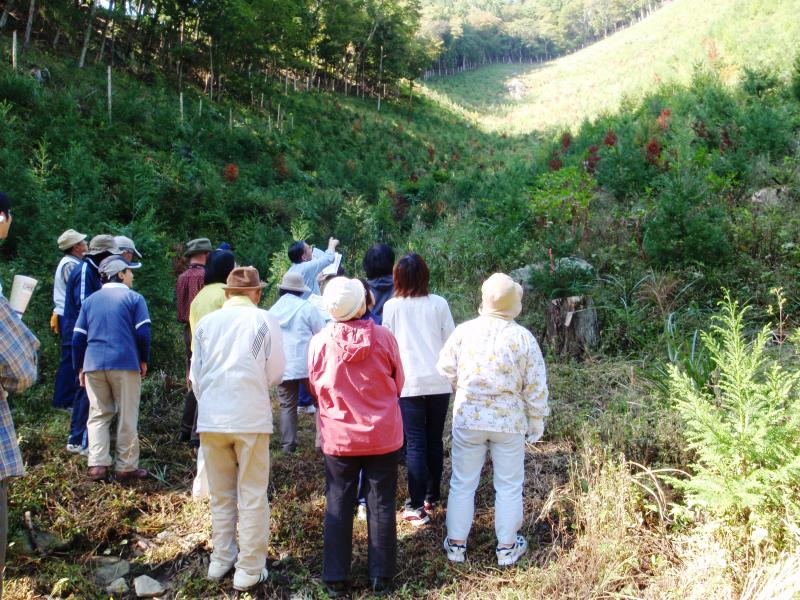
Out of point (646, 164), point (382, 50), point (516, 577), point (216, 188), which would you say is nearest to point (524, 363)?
point (516, 577)

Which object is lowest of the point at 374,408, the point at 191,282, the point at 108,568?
the point at 108,568

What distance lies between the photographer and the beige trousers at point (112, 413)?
432 cm

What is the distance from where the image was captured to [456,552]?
3.49 m

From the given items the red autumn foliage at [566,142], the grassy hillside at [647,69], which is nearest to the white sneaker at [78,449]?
the red autumn foliage at [566,142]

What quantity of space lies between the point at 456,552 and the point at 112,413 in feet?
9.47

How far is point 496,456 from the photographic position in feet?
11.4

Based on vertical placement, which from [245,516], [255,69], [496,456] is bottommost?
[245,516]

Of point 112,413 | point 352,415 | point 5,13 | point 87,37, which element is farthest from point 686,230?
point 5,13

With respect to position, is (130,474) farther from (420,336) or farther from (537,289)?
(537,289)

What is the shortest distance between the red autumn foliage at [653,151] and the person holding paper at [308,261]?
7.91 m

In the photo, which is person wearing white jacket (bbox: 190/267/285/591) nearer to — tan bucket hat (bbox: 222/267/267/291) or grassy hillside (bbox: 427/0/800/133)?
tan bucket hat (bbox: 222/267/267/291)

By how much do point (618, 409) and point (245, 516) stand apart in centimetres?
337

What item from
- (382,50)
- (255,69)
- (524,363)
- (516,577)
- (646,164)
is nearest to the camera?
(516,577)

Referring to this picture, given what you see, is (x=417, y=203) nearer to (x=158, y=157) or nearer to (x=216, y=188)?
(x=216, y=188)
